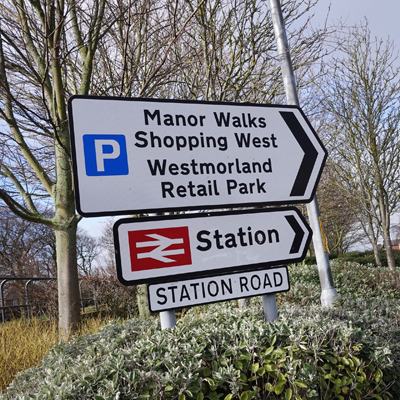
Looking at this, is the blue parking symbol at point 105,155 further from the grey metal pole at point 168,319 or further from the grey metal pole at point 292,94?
the grey metal pole at point 292,94

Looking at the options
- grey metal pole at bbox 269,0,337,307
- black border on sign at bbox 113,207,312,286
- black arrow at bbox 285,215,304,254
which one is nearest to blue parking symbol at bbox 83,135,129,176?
black border on sign at bbox 113,207,312,286

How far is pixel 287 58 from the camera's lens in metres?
5.74

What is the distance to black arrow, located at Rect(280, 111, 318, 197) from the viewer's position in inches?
96.5

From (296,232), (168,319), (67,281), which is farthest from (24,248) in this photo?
(296,232)

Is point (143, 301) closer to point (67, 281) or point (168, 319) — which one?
point (67, 281)

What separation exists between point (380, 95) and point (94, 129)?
35.4ft

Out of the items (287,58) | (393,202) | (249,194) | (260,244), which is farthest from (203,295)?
(393,202)

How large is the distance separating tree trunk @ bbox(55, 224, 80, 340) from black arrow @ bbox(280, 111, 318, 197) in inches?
158

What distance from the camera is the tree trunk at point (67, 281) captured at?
521cm

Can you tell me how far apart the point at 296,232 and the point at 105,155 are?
4.59ft

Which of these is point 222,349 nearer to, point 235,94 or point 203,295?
point 203,295

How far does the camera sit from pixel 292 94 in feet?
19.0

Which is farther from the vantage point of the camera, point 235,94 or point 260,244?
point 235,94

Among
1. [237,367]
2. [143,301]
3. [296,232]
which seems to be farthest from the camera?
[143,301]
